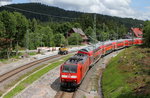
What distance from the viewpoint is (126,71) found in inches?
1021

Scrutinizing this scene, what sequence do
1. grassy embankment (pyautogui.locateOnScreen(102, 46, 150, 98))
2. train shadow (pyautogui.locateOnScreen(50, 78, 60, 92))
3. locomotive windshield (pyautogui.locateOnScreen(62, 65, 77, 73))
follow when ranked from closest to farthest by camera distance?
grassy embankment (pyautogui.locateOnScreen(102, 46, 150, 98))
locomotive windshield (pyautogui.locateOnScreen(62, 65, 77, 73))
train shadow (pyautogui.locateOnScreen(50, 78, 60, 92))

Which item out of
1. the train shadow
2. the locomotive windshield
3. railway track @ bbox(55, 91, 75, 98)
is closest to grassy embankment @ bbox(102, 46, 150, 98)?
railway track @ bbox(55, 91, 75, 98)

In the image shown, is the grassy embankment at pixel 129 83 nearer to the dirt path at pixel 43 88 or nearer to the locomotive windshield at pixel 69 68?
the locomotive windshield at pixel 69 68

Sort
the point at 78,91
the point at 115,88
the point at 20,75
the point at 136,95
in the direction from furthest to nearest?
1. the point at 20,75
2. the point at 78,91
3. the point at 115,88
4. the point at 136,95

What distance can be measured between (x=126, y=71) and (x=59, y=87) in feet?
30.8

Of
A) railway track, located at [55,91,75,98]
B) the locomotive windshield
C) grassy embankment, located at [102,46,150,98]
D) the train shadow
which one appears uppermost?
the locomotive windshield

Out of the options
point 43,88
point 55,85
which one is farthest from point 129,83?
point 43,88

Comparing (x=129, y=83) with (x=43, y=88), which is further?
(x=43, y=88)

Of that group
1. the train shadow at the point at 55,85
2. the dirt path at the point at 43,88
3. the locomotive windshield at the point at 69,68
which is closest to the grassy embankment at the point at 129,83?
the locomotive windshield at the point at 69,68

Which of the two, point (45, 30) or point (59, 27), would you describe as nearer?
point (45, 30)

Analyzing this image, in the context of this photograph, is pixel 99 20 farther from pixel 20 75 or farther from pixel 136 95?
pixel 136 95

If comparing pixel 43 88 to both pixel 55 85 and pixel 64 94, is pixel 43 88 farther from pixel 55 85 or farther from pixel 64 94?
pixel 64 94

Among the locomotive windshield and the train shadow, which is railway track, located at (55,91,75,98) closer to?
the train shadow

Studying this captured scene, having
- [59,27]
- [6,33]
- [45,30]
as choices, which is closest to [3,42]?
[6,33]
